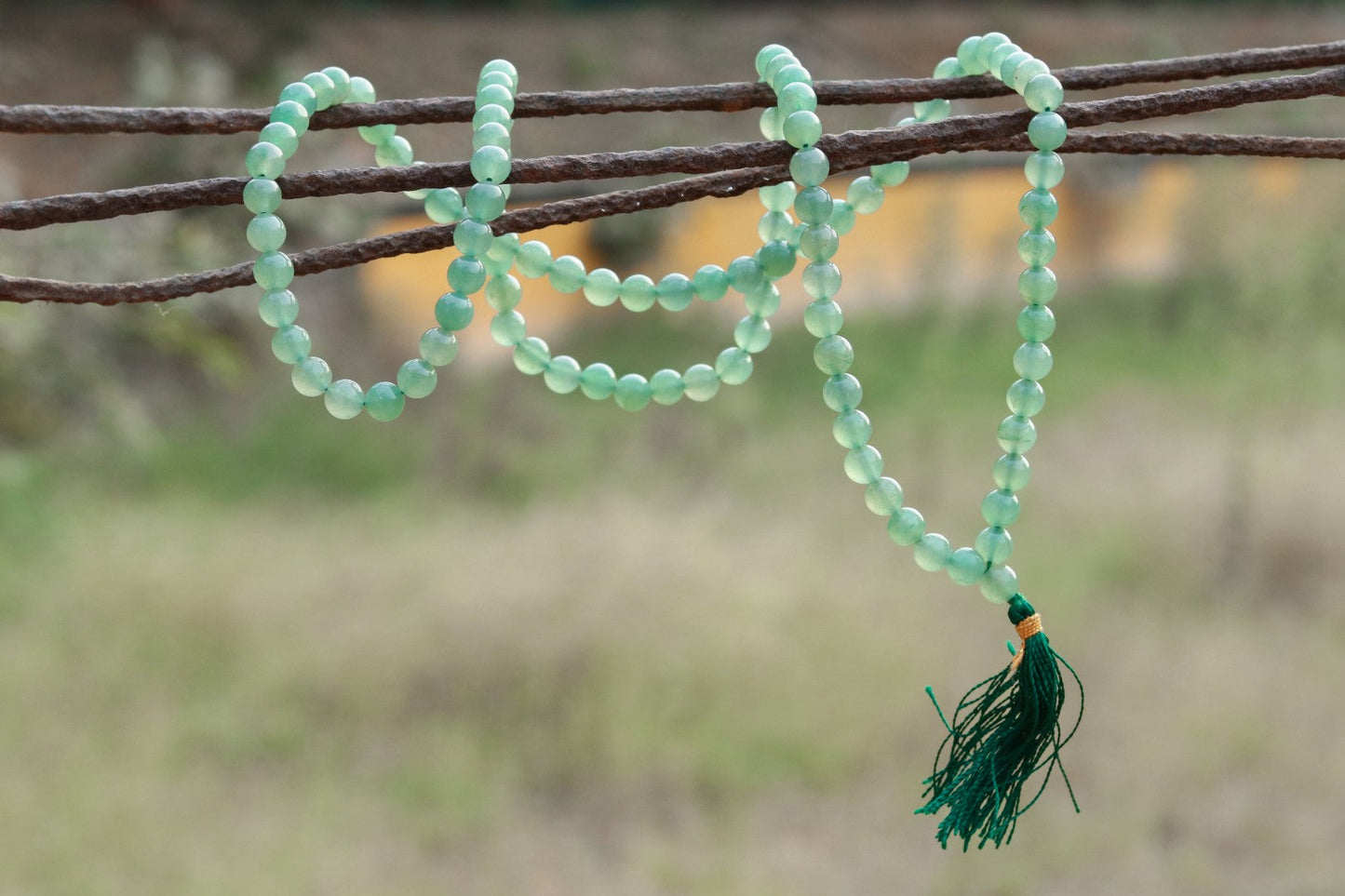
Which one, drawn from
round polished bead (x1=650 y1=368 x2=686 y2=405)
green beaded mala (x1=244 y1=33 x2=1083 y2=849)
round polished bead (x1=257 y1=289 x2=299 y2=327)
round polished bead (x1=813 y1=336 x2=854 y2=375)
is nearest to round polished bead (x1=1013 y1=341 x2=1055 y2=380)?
green beaded mala (x1=244 y1=33 x2=1083 y2=849)

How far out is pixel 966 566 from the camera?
756 millimetres

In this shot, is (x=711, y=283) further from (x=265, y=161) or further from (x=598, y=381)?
(x=265, y=161)

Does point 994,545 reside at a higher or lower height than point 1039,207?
lower

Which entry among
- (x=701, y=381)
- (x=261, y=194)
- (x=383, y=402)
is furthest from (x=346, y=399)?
(x=701, y=381)

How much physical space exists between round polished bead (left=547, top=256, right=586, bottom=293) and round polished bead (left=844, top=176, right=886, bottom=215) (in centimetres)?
18

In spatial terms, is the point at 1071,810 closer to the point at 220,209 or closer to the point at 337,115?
the point at 337,115

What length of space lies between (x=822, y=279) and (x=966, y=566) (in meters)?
0.19

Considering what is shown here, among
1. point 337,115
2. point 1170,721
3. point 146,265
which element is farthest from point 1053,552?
A: point 337,115

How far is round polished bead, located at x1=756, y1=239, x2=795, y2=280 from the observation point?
0.76 m

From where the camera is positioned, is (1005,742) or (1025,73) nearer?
(1025,73)

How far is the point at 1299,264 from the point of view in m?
3.86

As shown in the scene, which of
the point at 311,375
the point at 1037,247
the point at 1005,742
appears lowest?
the point at 1005,742

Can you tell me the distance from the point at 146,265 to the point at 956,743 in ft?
11.0

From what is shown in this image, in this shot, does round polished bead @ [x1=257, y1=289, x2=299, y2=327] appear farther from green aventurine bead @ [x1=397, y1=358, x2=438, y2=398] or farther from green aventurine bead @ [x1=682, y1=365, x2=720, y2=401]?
green aventurine bead @ [x1=682, y1=365, x2=720, y2=401]
